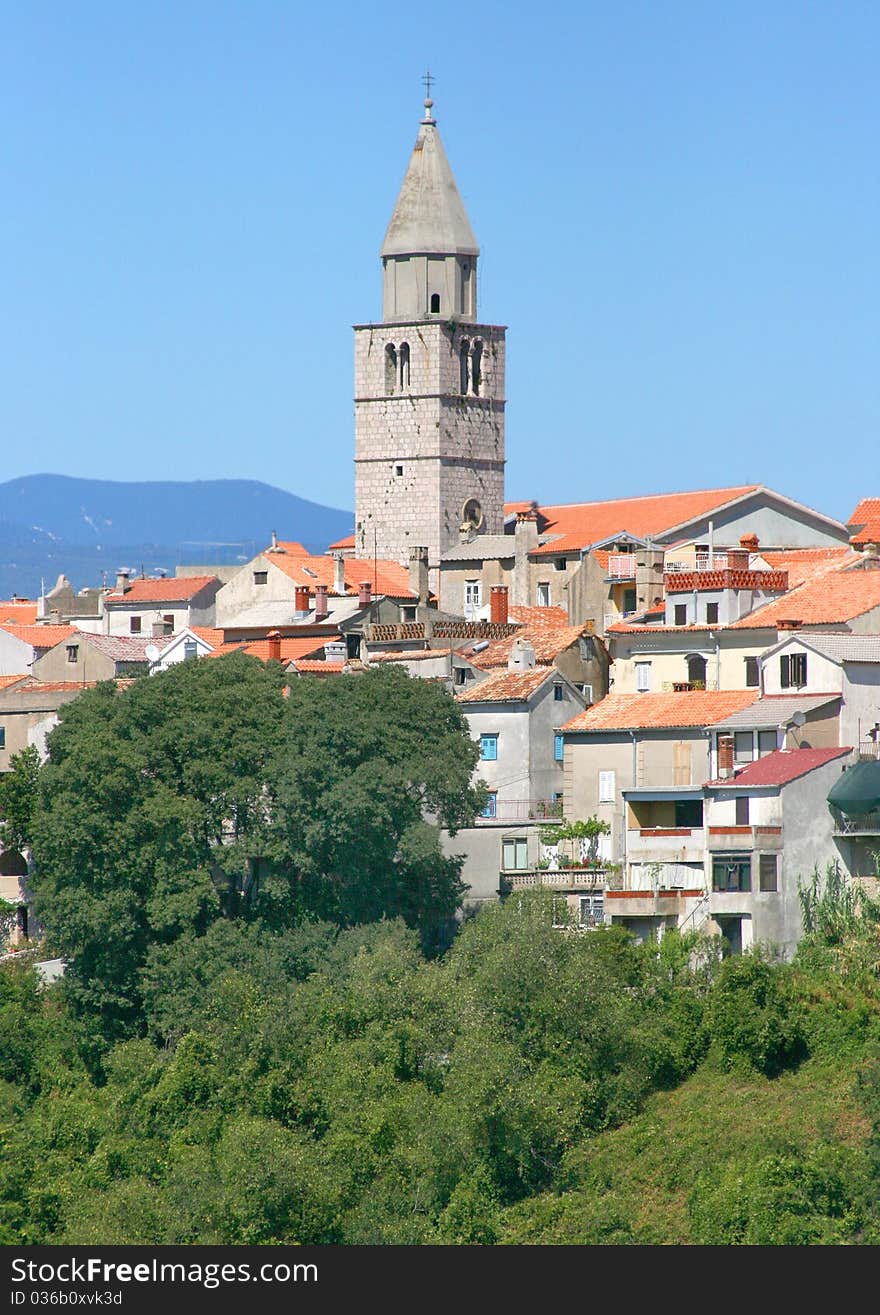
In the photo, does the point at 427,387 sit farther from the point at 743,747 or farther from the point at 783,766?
the point at 783,766

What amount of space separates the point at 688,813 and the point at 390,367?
4753cm

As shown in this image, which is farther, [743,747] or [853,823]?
[743,747]

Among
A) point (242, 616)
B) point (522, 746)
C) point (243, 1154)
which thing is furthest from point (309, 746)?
point (242, 616)

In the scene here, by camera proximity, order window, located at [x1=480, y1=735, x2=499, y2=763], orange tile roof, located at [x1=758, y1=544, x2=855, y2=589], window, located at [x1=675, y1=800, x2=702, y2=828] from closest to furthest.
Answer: window, located at [x1=675, y1=800, x2=702, y2=828] → window, located at [x1=480, y1=735, x2=499, y2=763] → orange tile roof, located at [x1=758, y1=544, x2=855, y2=589]

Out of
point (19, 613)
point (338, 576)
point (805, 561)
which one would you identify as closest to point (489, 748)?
point (805, 561)

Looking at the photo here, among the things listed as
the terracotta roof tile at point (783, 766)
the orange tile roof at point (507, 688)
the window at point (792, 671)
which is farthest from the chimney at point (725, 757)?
the orange tile roof at point (507, 688)

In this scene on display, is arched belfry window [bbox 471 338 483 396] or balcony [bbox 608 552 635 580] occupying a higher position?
arched belfry window [bbox 471 338 483 396]

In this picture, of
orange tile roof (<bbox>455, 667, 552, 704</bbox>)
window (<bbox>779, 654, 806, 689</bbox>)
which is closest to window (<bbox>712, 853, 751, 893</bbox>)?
window (<bbox>779, 654, 806, 689</bbox>)

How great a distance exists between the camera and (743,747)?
65.8 m

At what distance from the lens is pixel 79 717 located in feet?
241

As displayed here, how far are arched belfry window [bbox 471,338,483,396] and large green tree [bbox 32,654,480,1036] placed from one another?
41.3 meters

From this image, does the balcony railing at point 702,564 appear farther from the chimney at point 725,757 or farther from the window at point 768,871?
the window at point 768,871

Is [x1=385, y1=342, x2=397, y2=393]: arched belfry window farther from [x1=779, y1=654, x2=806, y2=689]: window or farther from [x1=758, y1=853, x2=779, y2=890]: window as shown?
[x1=758, y1=853, x2=779, y2=890]: window

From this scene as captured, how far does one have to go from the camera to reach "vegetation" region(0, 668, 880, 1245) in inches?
2191
